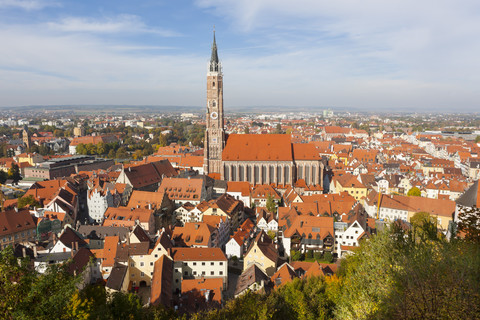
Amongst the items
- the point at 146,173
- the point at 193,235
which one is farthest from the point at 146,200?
the point at 146,173

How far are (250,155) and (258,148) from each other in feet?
7.33

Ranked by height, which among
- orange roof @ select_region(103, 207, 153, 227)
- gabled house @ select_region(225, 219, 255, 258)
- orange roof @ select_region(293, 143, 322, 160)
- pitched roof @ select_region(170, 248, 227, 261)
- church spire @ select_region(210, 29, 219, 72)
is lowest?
gabled house @ select_region(225, 219, 255, 258)

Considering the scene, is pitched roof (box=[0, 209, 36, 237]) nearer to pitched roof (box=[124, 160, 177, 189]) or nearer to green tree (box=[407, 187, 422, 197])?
pitched roof (box=[124, 160, 177, 189])

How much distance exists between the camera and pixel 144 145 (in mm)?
138875

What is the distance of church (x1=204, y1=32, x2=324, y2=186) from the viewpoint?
221 feet

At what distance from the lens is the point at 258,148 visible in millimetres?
68312

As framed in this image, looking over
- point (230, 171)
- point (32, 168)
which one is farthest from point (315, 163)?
point (32, 168)

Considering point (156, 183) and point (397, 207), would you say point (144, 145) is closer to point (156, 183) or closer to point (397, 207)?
point (156, 183)

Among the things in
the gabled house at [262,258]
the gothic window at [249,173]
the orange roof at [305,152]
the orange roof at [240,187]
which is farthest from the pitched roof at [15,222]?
the orange roof at [305,152]

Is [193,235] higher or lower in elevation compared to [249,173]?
lower

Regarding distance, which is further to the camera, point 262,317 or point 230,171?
point 230,171

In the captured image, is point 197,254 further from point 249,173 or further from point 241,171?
point 249,173

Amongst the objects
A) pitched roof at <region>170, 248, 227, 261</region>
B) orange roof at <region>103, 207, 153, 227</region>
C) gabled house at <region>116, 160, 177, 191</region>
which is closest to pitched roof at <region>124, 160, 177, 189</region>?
gabled house at <region>116, 160, 177, 191</region>

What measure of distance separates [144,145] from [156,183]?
80.0 meters
